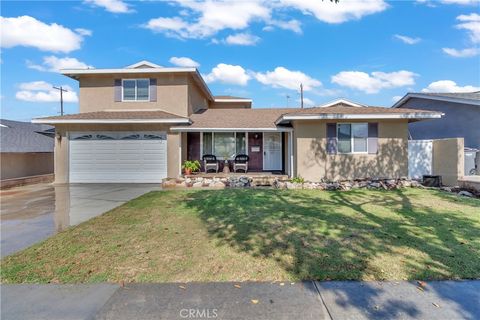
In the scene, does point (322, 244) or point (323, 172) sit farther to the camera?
point (323, 172)

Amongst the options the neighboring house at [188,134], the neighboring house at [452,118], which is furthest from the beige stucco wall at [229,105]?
the neighboring house at [452,118]

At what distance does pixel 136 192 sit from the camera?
1146 cm

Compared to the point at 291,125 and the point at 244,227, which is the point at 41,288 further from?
the point at 291,125

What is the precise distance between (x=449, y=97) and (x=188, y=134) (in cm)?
1442

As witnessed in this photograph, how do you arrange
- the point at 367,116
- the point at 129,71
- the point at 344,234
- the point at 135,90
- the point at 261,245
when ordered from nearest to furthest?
the point at 261,245
the point at 344,234
the point at 367,116
the point at 129,71
the point at 135,90

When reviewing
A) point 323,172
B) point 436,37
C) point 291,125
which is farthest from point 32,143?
point 436,37

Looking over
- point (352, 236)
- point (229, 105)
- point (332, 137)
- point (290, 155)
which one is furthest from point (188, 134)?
point (352, 236)

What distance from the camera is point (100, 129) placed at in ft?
47.5

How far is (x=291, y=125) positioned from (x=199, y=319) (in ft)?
40.3

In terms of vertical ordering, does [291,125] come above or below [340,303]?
above

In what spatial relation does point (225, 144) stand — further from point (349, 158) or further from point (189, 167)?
point (349, 158)

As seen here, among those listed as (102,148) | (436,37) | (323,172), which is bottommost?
(323,172)

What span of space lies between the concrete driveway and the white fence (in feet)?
39.9

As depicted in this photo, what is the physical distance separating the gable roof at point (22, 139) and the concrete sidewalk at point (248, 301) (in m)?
14.2
